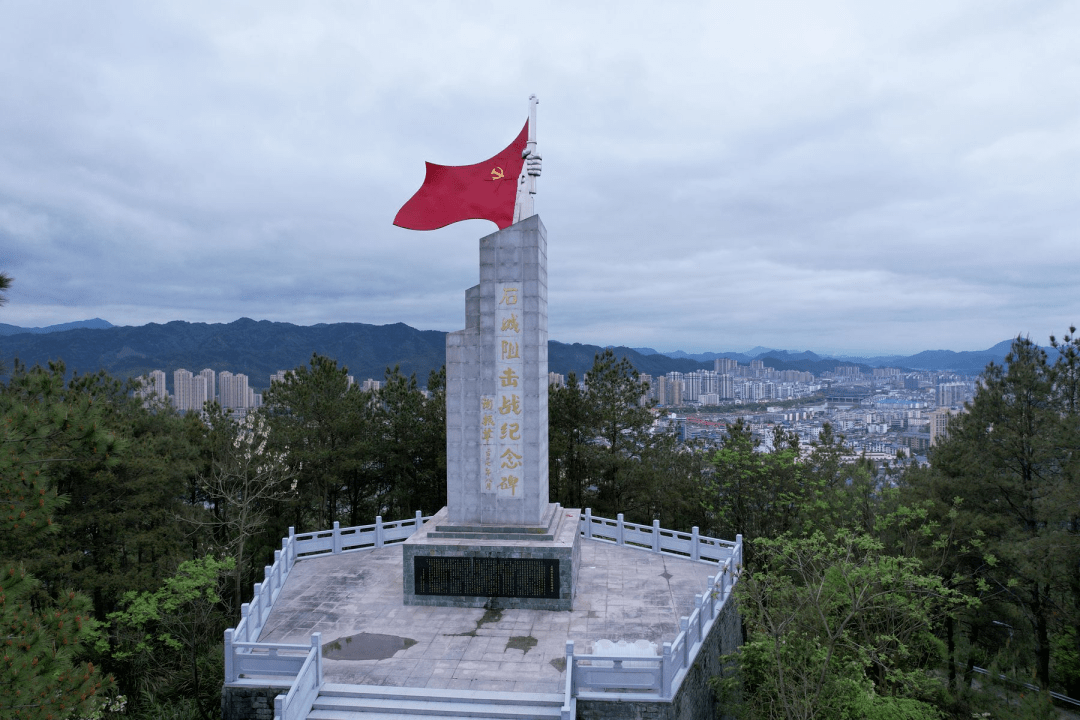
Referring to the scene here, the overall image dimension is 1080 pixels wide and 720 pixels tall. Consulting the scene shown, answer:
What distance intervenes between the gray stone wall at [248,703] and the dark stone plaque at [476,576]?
314 cm

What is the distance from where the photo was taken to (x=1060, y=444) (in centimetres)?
1172

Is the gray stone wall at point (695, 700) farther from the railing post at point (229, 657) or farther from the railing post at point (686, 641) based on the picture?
the railing post at point (229, 657)

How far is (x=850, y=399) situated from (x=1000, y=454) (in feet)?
319

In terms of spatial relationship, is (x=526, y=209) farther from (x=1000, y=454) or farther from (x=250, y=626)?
(x=1000, y=454)

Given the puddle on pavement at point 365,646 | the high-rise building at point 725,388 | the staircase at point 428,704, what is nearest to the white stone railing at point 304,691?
the staircase at point 428,704

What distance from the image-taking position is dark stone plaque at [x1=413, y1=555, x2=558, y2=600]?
1079 cm

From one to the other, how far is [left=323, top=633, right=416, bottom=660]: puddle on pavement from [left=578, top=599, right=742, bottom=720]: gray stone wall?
308 centimetres

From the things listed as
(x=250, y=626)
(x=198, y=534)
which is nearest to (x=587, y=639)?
(x=250, y=626)

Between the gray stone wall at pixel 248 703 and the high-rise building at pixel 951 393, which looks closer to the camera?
the gray stone wall at pixel 248 703

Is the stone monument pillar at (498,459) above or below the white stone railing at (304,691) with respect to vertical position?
above

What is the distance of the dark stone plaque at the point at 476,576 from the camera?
1079cm

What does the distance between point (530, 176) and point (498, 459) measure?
5282mm

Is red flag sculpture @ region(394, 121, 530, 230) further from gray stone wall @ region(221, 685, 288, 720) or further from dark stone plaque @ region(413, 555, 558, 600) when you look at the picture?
gray stone wall @ region(221, 685, 288, 720)

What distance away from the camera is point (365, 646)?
935 centimetres
